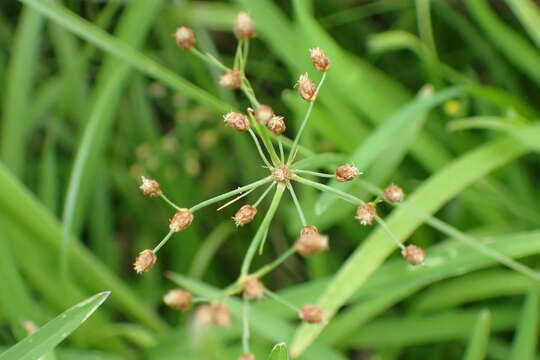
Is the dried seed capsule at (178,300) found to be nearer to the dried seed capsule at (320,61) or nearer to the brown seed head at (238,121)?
the brown seed head at (238,121)

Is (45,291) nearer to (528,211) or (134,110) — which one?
(134,110)

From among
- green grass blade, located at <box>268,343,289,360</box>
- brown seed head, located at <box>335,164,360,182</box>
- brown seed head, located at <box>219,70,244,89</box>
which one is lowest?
green grass blade, located at <box>268,343,289,360</box>

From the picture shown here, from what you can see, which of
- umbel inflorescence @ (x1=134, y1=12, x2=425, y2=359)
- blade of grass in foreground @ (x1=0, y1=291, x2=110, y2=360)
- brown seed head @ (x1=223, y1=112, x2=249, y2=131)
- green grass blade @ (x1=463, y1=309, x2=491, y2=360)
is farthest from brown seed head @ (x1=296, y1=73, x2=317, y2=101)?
green grass blade @ (x1=463, y1=309, x2=491, y2=360)

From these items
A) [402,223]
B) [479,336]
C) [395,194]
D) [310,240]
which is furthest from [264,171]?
[310,240]

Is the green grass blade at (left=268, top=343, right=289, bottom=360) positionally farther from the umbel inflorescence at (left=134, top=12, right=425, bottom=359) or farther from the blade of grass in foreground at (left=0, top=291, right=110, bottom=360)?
the blade of grass in foreground at (left=0, top=291, right=110, bottom=360)

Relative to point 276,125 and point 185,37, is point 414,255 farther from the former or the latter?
point 185,37

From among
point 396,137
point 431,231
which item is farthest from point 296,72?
point 431,231
